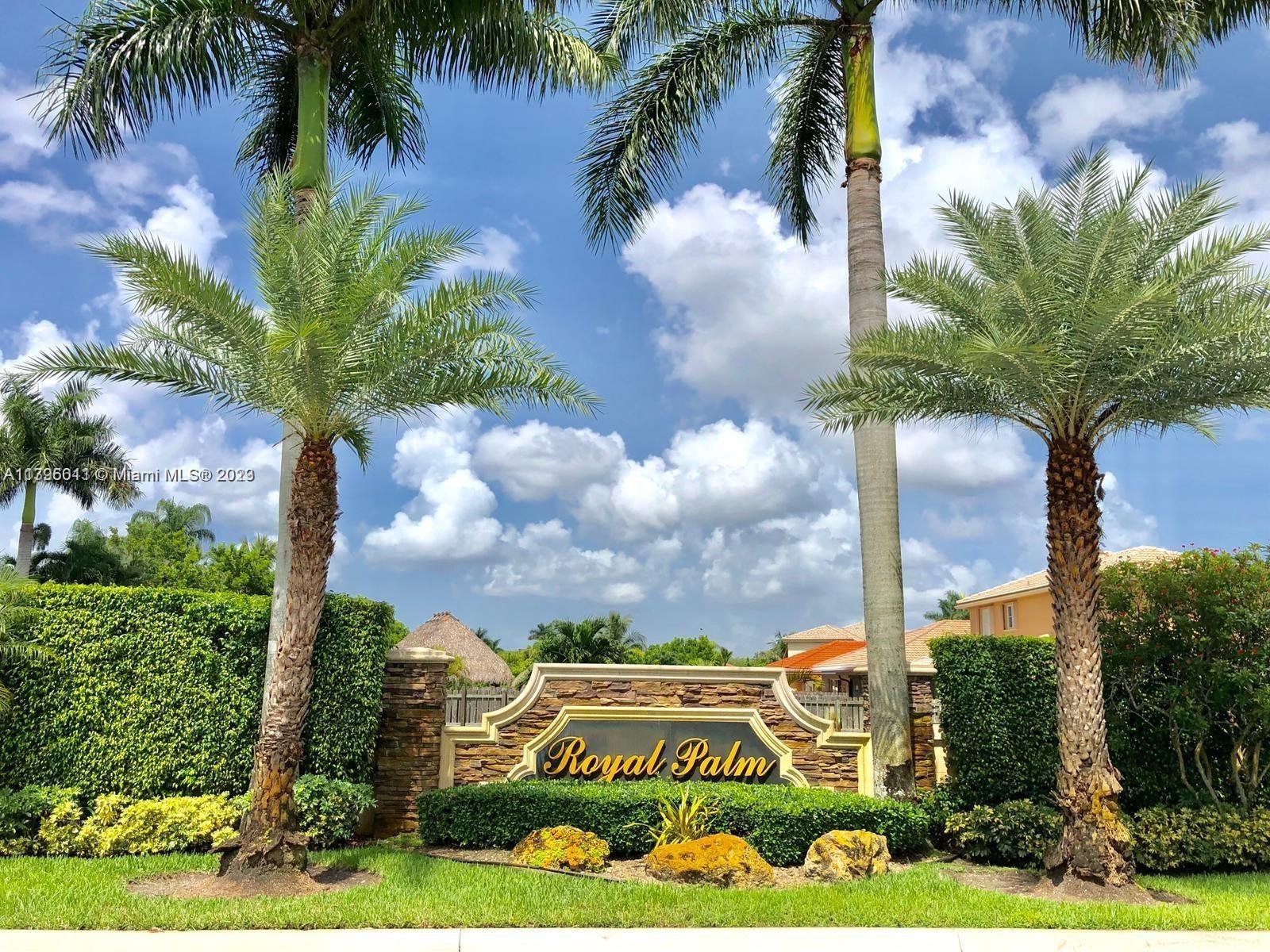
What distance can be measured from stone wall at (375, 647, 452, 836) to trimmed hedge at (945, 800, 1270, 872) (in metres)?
7.43

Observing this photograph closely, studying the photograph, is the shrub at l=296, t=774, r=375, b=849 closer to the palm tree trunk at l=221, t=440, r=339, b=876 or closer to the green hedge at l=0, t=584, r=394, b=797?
the green hedge at l=0, t=584, r=394, b=797

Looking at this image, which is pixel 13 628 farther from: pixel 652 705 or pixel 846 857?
pixel 846 857

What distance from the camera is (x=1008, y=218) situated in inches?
473

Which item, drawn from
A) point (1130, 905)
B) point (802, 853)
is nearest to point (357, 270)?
point (802, 853)

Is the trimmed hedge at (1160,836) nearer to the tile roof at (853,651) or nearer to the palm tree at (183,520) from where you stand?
the tile roof at (853,651)

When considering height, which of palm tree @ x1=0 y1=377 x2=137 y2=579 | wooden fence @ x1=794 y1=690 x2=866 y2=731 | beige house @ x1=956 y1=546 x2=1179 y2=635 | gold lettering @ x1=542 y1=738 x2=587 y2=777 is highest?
palm tree @ x1=0 y1=377 x2=137 y2=579

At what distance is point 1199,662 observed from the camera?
12578 mm

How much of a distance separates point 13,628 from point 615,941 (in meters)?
9.21

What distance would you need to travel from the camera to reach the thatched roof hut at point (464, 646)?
32312 millimetres

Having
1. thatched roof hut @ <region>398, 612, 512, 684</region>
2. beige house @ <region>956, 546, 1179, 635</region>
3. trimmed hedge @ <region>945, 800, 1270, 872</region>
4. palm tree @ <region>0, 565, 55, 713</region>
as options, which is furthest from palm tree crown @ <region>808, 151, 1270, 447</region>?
thatched roof hut @ <region>398, 612, 512, 684</region>

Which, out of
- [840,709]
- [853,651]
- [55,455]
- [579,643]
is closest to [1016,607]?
[853,651]

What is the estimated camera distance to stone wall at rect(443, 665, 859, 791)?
13.8 meters

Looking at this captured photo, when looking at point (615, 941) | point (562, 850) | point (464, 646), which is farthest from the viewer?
point (464, 646)

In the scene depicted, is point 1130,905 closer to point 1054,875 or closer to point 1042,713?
point 1054,875
